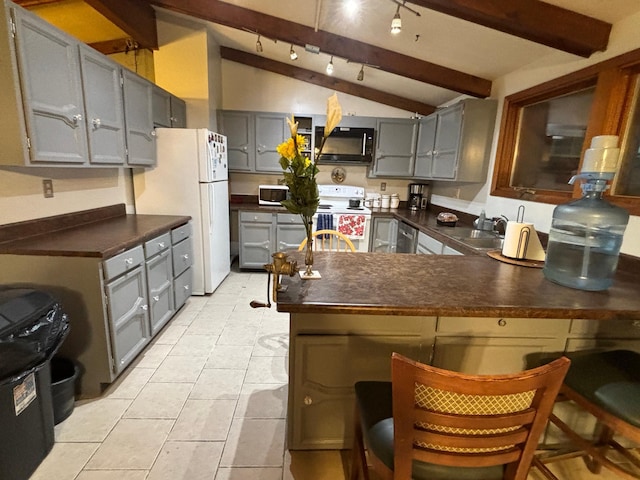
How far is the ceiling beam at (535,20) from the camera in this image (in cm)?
177

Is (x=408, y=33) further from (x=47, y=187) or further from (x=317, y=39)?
(x=47, y=187)

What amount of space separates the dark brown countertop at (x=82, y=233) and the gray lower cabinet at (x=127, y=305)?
0.29 feet

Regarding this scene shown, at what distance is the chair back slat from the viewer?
704 millimetres

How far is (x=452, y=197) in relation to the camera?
3.89 meters

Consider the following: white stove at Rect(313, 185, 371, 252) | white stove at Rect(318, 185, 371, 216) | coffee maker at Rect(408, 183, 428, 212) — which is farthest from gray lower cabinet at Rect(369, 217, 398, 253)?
coffee maker at Rect(408, 183, 428, 212)

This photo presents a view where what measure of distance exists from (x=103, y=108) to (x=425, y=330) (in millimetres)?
2489

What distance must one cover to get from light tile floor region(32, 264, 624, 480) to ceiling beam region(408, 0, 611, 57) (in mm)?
2278

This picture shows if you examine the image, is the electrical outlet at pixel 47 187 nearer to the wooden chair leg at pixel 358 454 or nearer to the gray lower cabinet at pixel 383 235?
the wooden chair leg at pixel 358 454

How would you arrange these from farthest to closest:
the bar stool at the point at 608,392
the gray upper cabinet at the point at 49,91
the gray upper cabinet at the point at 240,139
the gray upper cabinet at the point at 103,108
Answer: the gray upper cabinet at the point at 240,139, the gray upper cabinet at the point at 103,108, the gray upper cabinet at the point at 49,91, the bar stool at the point at 608,392

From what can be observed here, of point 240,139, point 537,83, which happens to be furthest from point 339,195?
point 537,83

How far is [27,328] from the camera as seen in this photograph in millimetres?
1368

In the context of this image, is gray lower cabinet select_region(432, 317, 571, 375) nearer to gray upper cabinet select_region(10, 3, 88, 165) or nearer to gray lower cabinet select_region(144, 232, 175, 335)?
gray lower cabinet select_region(144, 232, 175, 335)

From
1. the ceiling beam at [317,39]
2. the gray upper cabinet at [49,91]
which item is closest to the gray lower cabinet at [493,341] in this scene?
the gray upper cabinet at [49,91]

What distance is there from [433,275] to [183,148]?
2.64 metres
